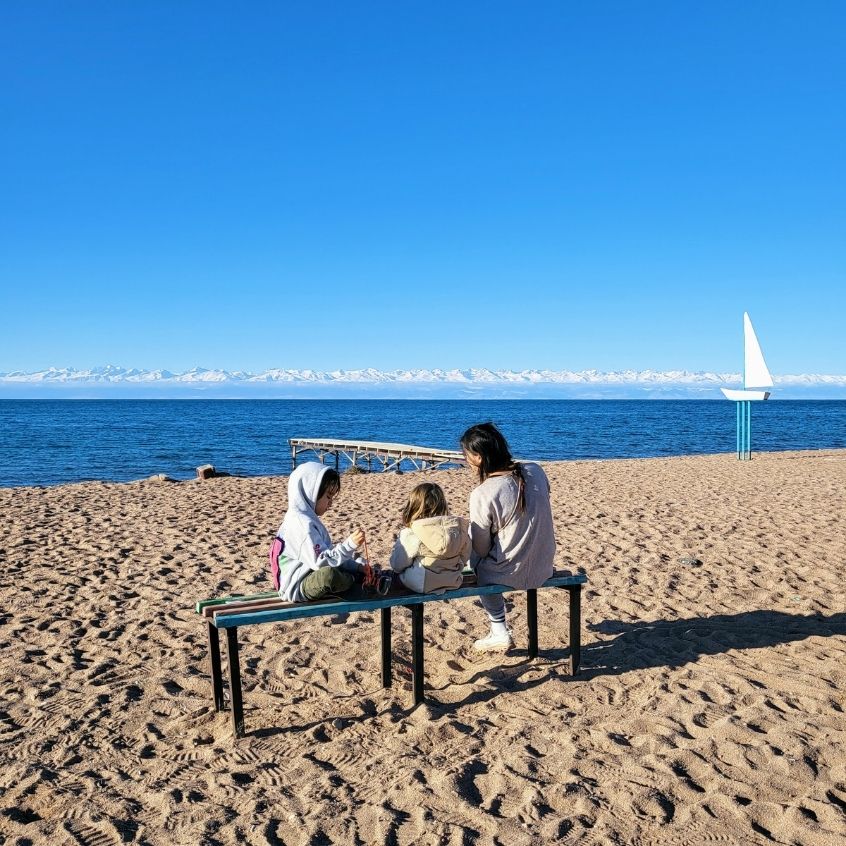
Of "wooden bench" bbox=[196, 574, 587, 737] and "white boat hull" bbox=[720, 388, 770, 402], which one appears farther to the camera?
"white boat hull" bbox=[720, 388, 770, 402]

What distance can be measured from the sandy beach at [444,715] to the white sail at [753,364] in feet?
46.6

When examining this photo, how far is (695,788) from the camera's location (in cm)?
322

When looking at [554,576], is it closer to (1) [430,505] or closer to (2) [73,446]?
(1) [430,505]

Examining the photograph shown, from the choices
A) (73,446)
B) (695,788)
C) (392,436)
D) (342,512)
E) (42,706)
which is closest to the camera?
(695,788)

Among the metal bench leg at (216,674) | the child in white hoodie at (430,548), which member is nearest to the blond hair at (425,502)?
the child in white hoodie at (430,548)

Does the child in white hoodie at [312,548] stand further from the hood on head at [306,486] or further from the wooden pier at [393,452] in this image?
the wooden pier at [393,452]

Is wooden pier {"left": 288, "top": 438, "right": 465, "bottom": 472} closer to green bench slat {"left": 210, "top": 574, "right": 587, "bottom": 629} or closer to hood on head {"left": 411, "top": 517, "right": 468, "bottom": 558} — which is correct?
green bench slat {"left": 210, "top": 574, "right": 587, "bottom": 629}

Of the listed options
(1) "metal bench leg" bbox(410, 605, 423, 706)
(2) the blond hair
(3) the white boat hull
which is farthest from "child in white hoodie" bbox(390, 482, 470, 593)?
(3) the white boat hull

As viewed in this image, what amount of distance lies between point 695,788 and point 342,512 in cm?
936

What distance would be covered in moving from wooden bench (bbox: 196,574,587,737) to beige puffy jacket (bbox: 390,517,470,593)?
0.07m

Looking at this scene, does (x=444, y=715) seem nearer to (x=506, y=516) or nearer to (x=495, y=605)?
(x=495, y=605)

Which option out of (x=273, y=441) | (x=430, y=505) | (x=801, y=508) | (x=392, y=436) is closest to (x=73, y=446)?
(x=273, y=441)

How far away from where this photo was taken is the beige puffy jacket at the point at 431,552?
4.20 metres

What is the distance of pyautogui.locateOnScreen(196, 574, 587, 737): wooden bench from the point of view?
3.86 meters
